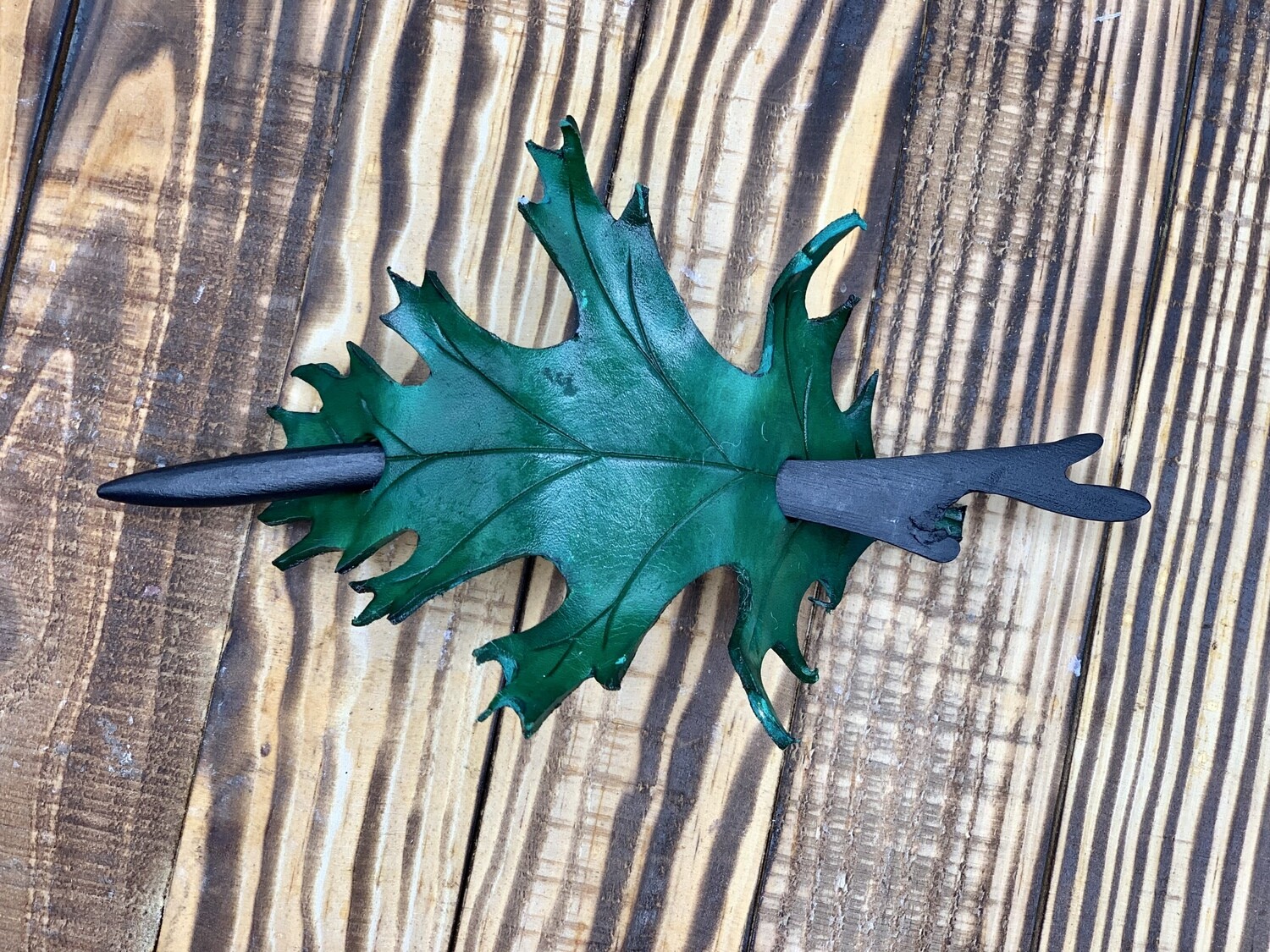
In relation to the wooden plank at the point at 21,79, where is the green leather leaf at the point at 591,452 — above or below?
below

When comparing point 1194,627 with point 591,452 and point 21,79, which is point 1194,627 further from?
point 21,79

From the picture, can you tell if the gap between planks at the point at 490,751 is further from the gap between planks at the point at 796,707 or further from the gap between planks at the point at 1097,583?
the gap between planks at the point at 1097,583

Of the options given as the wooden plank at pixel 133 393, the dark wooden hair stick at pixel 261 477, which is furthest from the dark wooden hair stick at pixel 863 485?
the wooden plank at pixel 133 393

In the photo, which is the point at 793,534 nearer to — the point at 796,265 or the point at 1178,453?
the point at 796,265

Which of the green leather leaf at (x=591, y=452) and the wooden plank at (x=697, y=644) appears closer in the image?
the green leather leaf at (x=591, y=452)

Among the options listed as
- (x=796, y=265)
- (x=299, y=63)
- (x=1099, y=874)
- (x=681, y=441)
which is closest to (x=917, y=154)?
(x=796, y=265)
